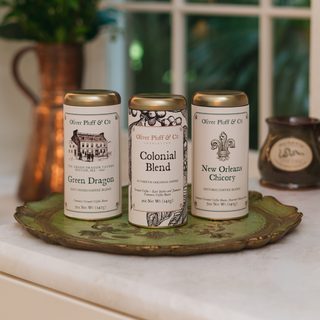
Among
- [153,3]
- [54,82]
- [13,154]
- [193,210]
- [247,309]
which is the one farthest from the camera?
[13,154]

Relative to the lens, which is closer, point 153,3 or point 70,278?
point 70,278

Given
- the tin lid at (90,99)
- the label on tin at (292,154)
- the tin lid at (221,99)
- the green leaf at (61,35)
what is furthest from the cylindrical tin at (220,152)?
the green leaf at (61,35)

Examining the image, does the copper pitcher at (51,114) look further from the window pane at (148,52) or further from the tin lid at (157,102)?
the tin lid at (157,102)

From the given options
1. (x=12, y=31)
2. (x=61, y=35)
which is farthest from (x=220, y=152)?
(x=12, y=31)

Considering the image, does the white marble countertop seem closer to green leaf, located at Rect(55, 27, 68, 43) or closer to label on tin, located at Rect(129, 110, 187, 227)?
label on tin, located at Rect(129, 110, 187, 227)

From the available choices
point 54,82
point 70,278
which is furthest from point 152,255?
point 54,82

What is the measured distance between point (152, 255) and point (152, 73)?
3.41 feet

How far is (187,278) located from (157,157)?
0.18 m

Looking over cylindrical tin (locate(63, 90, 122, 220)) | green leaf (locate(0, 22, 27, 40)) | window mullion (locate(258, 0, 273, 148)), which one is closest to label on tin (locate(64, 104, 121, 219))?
cylindrical tin (locate(63, 90, 122, 220))

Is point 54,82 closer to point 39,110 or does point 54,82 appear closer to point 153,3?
point 39,110

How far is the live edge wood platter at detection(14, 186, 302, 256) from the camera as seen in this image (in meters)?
0.56

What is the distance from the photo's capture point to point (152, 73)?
1530 millimetres

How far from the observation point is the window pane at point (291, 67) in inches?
47.5

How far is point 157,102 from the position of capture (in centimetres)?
61
